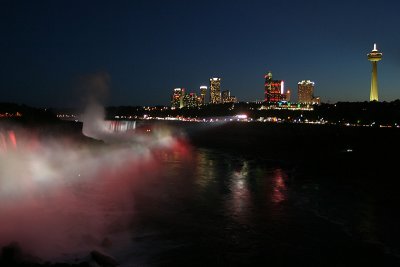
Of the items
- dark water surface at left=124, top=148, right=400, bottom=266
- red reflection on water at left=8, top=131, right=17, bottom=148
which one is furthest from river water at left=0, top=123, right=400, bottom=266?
red reflection on water at left=8, top=131, right=17, bottom=148

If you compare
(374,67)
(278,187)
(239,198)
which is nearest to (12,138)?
(278,187)

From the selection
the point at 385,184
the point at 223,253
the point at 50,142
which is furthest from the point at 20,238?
the point at 50,142

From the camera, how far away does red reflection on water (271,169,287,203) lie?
2796cm

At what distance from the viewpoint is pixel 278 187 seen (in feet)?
107

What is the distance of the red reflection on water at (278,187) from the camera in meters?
28.0

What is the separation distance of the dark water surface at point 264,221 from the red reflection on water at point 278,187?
0.21 ft

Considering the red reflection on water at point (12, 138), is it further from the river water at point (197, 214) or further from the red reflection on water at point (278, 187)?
the red reflection on water at point (278, 187)

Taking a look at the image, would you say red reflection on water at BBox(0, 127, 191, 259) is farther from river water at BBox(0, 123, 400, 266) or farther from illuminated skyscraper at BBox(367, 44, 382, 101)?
illuminated skyscraper at BBox(367, 44, 382, 101)

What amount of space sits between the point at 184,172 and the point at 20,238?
24.2m

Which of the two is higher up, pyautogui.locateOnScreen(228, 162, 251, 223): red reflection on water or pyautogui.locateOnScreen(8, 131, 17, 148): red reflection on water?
pyautogui.locateOnScreen(8, 131, 17, 148): red reflection on water

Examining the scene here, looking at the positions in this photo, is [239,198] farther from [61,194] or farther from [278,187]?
[61,194]

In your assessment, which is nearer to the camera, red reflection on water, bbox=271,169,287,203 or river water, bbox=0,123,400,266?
river water, bbox=0,123,400,266

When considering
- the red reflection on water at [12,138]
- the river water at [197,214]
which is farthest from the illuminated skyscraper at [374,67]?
the red reflection on water at [12,138]

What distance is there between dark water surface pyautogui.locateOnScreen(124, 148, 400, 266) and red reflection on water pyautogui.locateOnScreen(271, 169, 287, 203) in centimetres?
7
